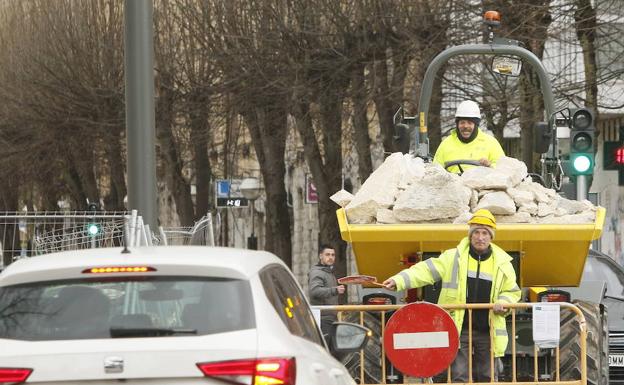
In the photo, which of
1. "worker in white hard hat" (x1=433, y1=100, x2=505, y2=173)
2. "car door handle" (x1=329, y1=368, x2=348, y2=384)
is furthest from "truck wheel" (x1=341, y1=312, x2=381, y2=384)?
"car door handle" (x1=329, y1=368, x2=348, y2=384)

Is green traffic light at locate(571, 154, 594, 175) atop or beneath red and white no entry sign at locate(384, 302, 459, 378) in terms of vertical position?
atop

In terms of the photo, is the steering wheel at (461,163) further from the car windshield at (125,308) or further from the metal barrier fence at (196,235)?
the car windshield at (125,308)

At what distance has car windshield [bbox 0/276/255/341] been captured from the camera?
21.7 ft

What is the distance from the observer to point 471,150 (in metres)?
14.6

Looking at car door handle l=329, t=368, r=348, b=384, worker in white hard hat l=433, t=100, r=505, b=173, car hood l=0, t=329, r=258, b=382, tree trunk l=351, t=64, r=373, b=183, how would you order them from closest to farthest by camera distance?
car hood l=0, t=329, r=258, b=382 < car door handle l=329, t=368, r=348, b=384 < worker in white hard hat l=433, t=100, r=505, b=173 < tree trunk l=351, t=64, r=373, b=183

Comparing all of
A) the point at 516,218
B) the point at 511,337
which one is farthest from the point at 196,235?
the point at 511,337

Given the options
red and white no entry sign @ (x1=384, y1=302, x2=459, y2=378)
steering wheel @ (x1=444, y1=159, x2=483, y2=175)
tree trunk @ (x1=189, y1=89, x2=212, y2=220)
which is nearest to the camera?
red and white no entry sign @ (x1=384, y1=302, x2=459, y2=378)

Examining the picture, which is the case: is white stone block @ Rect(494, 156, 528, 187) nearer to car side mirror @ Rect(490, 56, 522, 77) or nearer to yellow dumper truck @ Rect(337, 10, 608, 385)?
yellow dumper truck @ Rect(337, 10, 608, 385)

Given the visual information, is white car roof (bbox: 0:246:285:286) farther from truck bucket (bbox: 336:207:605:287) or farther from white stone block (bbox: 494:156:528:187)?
white stone block (bbox: 494:156:528:187)

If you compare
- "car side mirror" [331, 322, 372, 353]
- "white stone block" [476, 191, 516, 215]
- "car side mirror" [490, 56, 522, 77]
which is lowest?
"car side mirror" [331, 322, 372, 353]

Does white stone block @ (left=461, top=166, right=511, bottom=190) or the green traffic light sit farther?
the green traffic light

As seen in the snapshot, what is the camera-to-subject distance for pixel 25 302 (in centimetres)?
687

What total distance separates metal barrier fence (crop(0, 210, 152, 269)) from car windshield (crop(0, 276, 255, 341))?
28.9 feet

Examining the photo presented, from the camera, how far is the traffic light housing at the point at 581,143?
2048 centimetres
